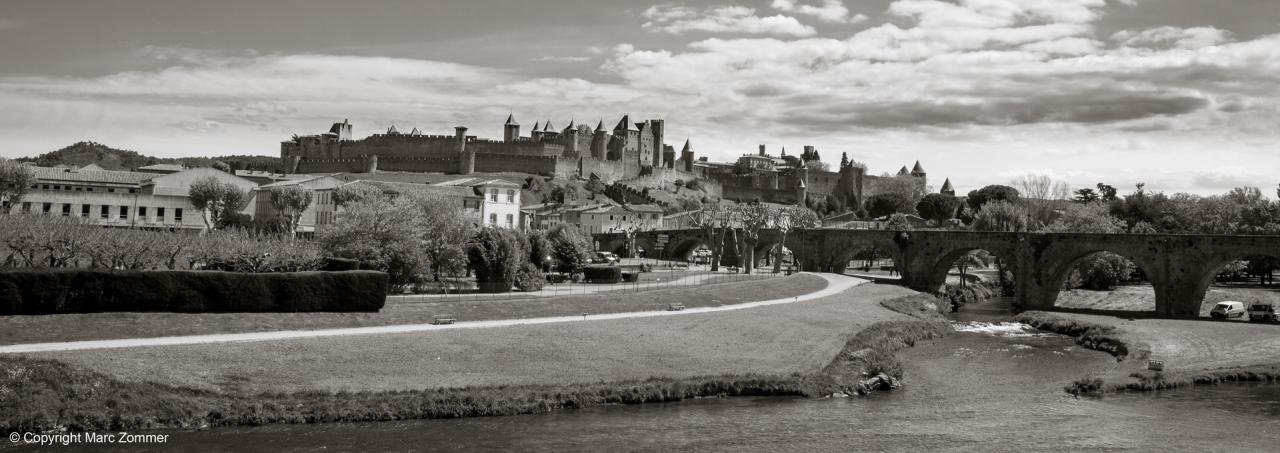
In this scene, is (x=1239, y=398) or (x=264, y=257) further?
(x=264, y=257)

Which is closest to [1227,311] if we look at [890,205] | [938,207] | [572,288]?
[572,288]

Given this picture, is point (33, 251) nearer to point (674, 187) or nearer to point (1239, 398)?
point (1239, 398)

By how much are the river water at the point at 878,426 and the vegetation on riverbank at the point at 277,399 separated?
19.4 inches

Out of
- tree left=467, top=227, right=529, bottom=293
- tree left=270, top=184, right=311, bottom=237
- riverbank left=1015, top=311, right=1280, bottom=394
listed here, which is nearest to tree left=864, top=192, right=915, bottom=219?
riverbank left=1015, top=311, right=1280, bottom=394

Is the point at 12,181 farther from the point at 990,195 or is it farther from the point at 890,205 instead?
the point at 890,205

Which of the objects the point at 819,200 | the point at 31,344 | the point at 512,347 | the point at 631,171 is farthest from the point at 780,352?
the point at 819,200

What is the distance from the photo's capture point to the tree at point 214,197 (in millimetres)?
62906

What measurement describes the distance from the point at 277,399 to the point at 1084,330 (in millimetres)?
38016

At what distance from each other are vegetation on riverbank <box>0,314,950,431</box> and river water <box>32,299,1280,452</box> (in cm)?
49

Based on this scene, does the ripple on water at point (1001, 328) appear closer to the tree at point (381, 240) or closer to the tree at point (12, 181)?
the tree at point (381, 240)

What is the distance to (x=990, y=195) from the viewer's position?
134 meters

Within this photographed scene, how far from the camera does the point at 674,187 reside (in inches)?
6624

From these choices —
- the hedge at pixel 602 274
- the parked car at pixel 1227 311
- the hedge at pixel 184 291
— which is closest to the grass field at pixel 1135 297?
the parked car at pixel 1227 311

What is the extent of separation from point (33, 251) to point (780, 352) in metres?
26.2
